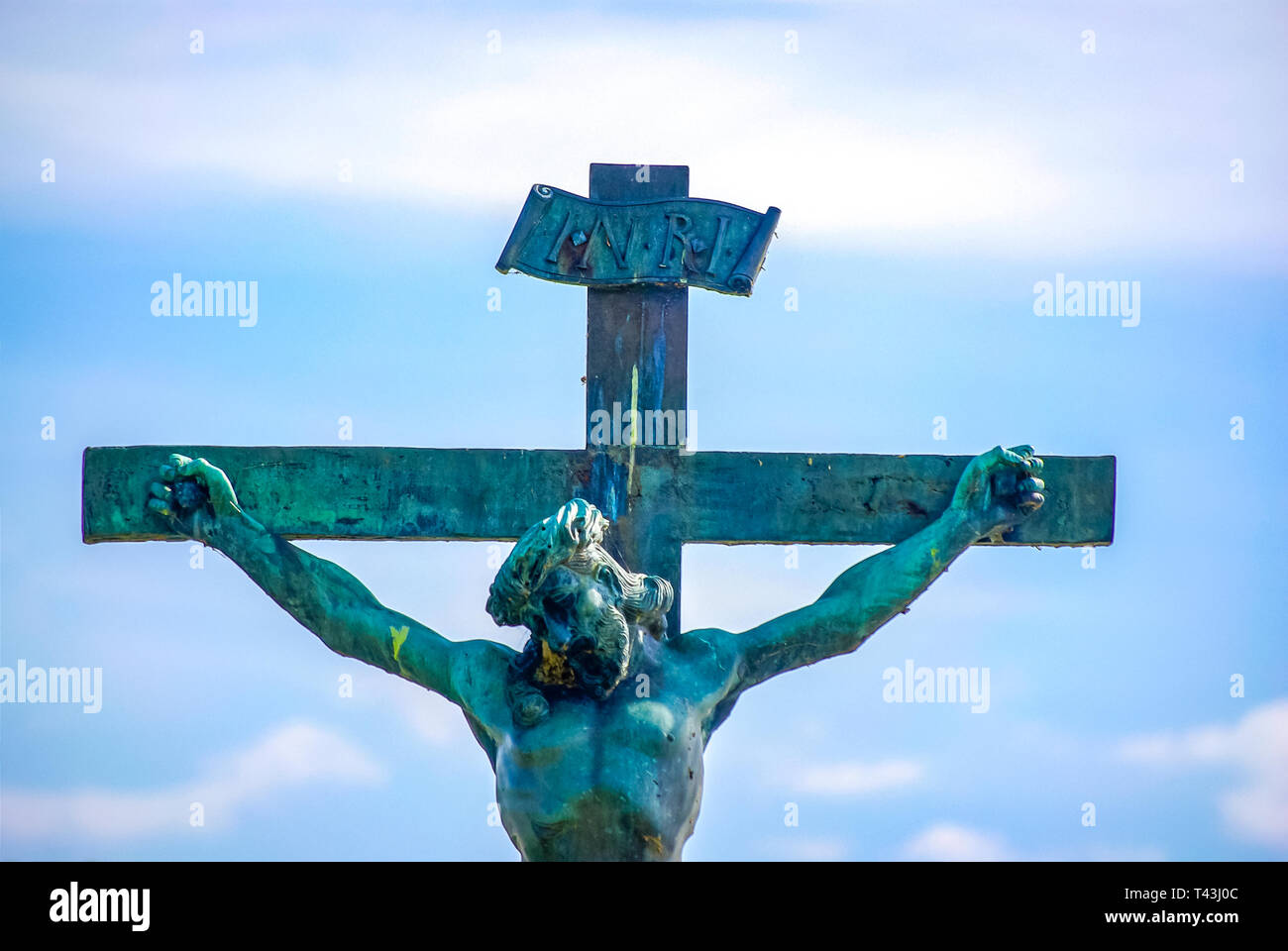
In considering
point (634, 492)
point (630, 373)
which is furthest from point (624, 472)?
point (630, 373)

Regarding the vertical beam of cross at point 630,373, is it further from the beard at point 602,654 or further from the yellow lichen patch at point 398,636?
the yellow lichen patch at point 398,636

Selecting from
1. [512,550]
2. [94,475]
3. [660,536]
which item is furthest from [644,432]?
[94,475]

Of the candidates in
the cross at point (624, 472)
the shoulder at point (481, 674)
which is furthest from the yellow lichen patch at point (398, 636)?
the cross at point (624, 472)

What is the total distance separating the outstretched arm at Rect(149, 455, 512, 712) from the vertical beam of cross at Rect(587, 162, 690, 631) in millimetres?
647

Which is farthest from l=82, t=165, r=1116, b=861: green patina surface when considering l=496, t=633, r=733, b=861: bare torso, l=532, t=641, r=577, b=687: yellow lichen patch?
l=532, t=641, r=577, b=687: yellow lichen patch

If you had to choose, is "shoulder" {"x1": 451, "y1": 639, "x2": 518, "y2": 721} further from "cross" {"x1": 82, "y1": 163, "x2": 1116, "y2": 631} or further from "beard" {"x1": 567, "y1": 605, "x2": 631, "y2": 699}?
"cross" {"x1": 82, "y1": 163, "x2": 1116, "y2": 631}

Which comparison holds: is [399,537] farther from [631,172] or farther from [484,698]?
[631,172]

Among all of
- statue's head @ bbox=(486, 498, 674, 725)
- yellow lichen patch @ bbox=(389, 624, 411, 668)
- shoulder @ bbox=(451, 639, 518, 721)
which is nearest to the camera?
statue's head @ bbox=(486, 498, 674, 725)

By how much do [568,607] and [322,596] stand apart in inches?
36.0

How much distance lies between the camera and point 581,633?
29.5ft

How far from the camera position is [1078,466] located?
32.1 feet

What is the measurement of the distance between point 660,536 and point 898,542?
74cm

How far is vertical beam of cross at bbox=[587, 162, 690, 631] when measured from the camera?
381 inches

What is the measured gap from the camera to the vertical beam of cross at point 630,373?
969 centimetres
